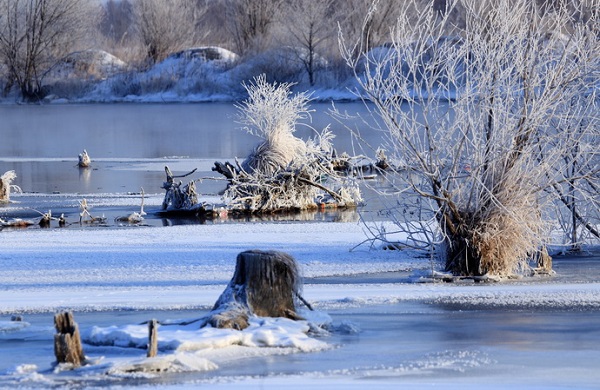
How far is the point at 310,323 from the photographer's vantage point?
7.61 meters

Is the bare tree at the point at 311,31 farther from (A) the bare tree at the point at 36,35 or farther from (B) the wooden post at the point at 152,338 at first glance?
(B) the wooden post at the point at 152,338

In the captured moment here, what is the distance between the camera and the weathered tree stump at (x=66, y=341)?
21.3 ft

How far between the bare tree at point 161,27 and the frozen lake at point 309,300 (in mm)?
52481

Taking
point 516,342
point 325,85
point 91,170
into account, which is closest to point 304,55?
point 325,85

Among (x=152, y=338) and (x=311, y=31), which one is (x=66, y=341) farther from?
(x=311, y=31)

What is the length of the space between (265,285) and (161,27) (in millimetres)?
64078

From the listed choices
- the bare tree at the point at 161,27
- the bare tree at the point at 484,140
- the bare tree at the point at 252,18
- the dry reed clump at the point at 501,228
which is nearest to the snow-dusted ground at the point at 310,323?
the dry reed clump at the point at 501,228

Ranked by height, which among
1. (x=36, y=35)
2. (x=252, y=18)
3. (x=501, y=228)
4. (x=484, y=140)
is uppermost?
(x=252, y=18)

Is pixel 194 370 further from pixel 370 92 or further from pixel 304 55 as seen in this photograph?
pixel 304 55

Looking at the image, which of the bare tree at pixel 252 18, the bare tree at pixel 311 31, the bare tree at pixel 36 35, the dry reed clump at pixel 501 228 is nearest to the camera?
the dry reed clump at pixel 501 228

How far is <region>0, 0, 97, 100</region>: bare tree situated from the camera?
68.1m

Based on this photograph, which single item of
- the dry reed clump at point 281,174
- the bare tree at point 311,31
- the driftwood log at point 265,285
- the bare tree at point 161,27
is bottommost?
the driftwood log at point 265,285

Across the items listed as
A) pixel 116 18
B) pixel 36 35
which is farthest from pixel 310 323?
pixel 116 18

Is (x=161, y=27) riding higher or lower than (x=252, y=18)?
lower
